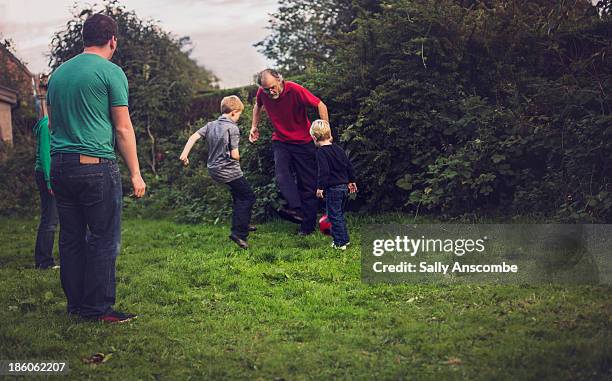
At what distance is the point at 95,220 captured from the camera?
581 cm

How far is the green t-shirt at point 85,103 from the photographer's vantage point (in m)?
5.69

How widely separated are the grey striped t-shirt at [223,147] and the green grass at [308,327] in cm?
115

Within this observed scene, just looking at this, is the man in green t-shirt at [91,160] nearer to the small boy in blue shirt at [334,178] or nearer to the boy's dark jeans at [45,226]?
the boy's dark jeans at [45,226]

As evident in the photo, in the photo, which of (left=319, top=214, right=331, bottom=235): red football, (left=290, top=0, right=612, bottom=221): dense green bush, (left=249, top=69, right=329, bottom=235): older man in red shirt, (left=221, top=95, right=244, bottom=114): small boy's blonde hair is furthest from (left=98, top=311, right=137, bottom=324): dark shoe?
(left=290, top=0, right=612, bottom=221): dense green bush

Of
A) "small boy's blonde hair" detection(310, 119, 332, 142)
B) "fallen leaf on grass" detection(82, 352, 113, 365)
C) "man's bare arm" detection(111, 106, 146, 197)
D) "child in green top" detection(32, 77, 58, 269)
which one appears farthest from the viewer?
"small boy's blonde hair" detection(310, 119, 332, 142)

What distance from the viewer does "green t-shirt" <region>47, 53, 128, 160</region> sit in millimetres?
5691

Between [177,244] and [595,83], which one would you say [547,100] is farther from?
[177,244]

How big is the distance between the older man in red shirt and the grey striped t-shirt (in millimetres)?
764

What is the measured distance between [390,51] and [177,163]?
652 centimetres

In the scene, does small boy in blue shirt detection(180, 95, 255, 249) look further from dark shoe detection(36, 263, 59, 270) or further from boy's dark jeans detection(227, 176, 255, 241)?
dark shoe detection(36, 263, 59, 270)

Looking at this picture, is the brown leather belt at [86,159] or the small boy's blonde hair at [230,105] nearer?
the brown leather belt at [86,159]

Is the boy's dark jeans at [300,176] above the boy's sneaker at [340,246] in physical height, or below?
above

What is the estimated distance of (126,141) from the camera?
19.2ft

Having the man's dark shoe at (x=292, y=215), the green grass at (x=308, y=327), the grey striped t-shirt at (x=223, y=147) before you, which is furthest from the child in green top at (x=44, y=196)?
the man's dark shoe at (x=292, y=215)
